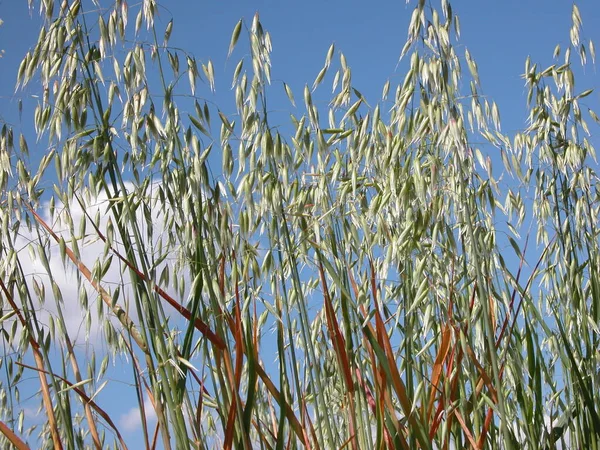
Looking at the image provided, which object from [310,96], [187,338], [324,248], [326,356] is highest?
[310,96]

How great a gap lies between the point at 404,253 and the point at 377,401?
0.42 meters

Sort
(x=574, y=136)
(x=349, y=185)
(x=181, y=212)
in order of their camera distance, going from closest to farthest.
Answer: (x=181, y=212), (x=349, y=185), (x=574, y=136)

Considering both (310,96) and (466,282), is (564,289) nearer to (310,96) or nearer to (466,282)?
(466,282)

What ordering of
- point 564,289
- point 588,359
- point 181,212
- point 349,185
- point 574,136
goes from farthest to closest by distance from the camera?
point 574,136
point 564,289
point 588,359
point 349,185
point 181,212

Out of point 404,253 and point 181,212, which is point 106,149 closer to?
point 181,212

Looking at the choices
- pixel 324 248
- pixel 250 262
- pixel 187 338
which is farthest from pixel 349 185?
pixel 187 338

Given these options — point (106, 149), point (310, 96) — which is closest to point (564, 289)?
point (310, 96)

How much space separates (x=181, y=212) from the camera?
1.41 metres

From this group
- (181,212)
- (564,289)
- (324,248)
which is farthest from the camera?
(564,289)

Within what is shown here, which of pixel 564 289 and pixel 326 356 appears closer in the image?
pixel 326 356

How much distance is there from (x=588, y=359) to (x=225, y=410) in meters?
1.16

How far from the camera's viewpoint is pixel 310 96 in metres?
1.95

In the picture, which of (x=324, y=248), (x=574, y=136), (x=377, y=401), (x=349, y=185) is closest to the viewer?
(x=377, y=401)

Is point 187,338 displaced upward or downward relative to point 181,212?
downward
